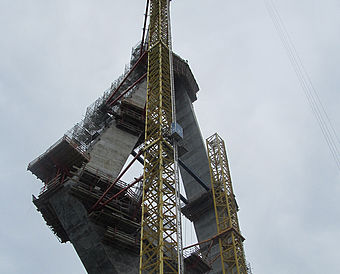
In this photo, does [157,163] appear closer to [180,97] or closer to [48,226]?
[48,226]

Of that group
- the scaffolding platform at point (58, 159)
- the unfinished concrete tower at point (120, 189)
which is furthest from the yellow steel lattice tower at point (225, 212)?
the scaffolding platform at point (58, 159)

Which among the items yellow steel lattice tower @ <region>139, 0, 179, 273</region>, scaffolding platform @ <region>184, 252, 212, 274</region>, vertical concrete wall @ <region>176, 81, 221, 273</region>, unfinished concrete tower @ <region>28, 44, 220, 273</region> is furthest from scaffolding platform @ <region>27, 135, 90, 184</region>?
vertical concrete wall @ <region>176, 81, 221, 273</region>

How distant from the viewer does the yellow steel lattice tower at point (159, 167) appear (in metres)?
27.8

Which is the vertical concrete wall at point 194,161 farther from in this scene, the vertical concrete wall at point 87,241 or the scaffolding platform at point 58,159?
the scaffolding platform at point 58,159

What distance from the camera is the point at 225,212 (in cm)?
4450

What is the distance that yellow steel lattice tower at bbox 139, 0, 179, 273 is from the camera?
27.8 metres

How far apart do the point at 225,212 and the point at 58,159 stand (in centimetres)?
1920

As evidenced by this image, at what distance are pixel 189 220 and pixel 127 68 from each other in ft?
69.3

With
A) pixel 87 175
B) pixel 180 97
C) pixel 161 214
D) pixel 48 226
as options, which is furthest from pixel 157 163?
pixel 180 97

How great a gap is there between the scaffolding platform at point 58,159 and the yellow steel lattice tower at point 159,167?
6.09 m

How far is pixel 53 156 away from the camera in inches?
1374

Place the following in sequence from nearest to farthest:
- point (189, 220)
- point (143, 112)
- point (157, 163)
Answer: point (157, 163)
point (143, 112)
point (189, 220)

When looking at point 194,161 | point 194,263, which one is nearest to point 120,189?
point 194,263

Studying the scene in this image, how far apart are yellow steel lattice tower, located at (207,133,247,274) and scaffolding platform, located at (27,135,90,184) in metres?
15.5
